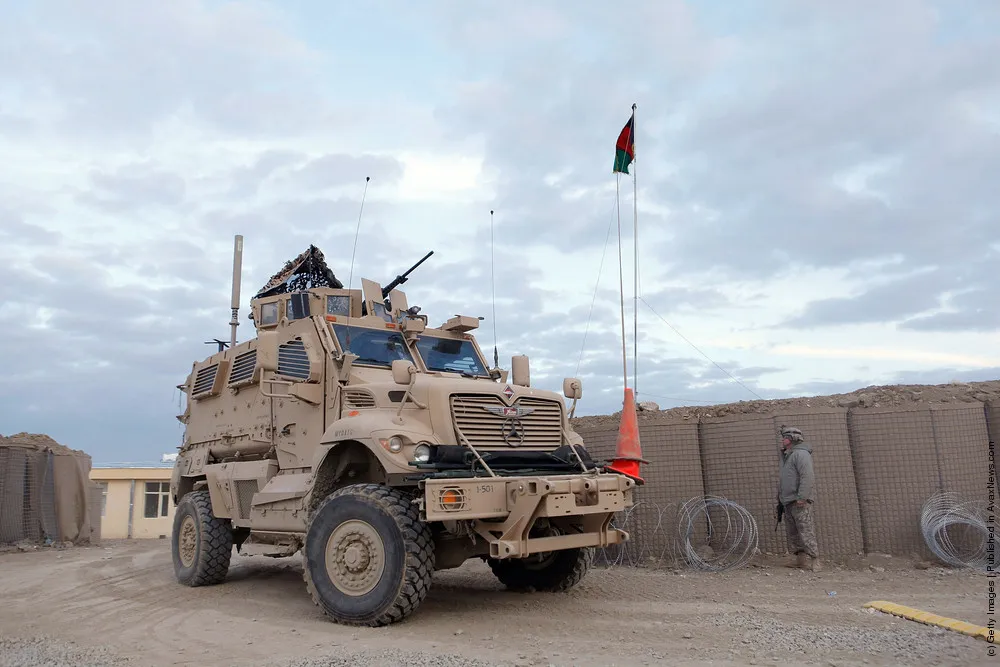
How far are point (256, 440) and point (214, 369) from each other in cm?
184

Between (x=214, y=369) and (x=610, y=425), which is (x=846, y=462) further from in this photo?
(x=214, y=369)

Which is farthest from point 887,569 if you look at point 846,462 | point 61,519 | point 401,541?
point 61,519

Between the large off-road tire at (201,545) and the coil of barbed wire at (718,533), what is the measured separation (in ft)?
17.9

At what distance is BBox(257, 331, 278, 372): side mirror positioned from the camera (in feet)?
27.0

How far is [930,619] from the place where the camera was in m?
6.36

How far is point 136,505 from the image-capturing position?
91.8ft

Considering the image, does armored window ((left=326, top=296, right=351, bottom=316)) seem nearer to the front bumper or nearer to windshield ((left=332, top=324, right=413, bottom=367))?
windshield ((left=332, top=324, right=413, bottom=367))

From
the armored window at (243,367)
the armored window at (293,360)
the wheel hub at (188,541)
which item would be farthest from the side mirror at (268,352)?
the wheel hub at (188,541)

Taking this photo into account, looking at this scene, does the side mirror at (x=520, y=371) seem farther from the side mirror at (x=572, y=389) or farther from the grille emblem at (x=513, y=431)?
the grille emblem at (x=513, y=431)

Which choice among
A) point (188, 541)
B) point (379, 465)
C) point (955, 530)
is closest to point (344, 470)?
point (379, 465)

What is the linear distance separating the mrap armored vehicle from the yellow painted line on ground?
89.4 inches

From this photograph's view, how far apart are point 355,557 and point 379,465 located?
102 cm

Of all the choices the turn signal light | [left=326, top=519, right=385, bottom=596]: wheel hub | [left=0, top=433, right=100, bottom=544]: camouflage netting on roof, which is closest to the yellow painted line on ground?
the turn signal light

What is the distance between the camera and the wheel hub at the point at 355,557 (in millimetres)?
6742
